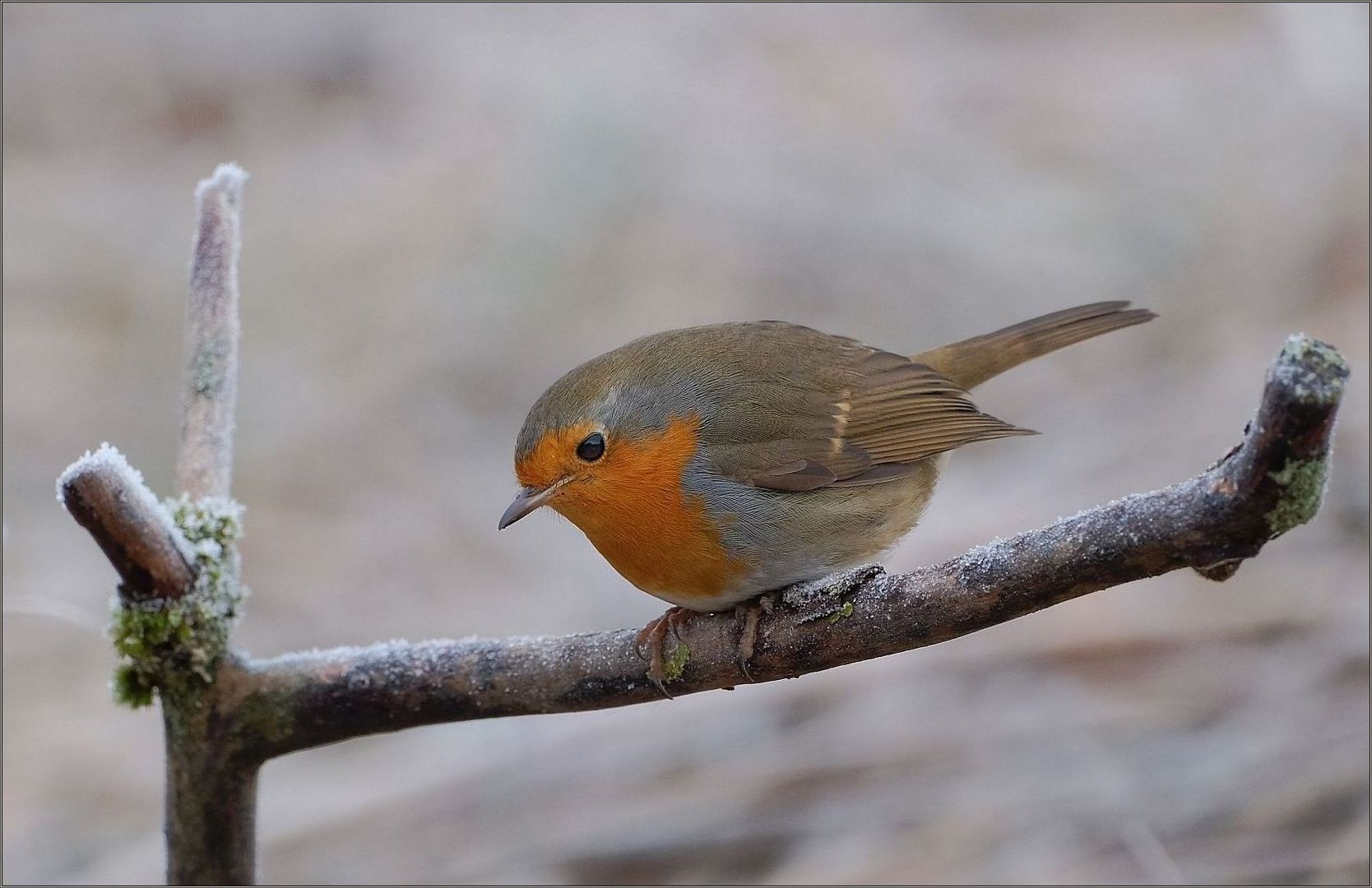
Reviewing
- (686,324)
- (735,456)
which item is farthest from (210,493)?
(686,324)

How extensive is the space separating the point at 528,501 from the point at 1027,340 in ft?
5.50

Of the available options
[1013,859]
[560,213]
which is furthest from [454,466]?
[1013,859]

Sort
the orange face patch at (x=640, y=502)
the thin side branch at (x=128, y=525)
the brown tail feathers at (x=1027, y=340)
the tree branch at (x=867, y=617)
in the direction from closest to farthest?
1. the tree branch at (x=867, y=617)
2. the thin side branch at (x=128, y=525)
3. the orange face patch at (x=640, y=502)
4. the brown tail feathers at (x=1027, y=340)

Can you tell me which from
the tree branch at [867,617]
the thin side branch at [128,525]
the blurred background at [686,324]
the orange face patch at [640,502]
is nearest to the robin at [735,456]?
the orange face patch at [640,502]

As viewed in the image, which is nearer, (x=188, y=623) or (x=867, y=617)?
(x=867, y=617)

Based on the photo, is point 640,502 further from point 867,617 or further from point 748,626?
point 867,617

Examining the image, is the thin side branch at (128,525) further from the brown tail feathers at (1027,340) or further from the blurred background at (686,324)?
the brown tail feathers at (1027,340)

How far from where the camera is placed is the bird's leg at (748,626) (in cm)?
282

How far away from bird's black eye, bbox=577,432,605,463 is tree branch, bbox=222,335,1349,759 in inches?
19.7

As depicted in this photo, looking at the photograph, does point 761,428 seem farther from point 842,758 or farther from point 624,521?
point 842,758

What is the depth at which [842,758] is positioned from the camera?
3.71 meters

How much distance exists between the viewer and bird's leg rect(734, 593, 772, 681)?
282cm

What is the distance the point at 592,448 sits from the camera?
3.37 m

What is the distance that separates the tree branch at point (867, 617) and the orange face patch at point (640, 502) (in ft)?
0.52
